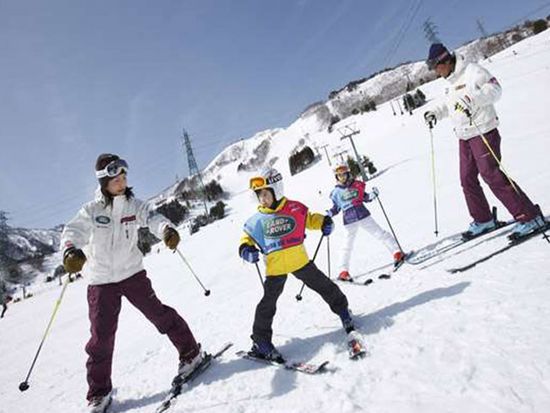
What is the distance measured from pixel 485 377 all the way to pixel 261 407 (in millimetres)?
1622

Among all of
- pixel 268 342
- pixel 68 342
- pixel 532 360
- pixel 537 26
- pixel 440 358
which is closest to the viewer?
pixel 532 360

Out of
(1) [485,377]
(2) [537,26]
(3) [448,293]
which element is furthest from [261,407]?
(2) [537,26]

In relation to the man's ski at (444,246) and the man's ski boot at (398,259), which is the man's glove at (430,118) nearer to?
the man's ski at (444,246)

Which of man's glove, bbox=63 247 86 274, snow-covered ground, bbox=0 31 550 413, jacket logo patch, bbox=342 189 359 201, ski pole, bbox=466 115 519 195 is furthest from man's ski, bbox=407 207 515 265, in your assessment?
man's glove, bbox=63 247 86 274

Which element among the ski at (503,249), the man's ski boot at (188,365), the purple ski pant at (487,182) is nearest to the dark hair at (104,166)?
the man's ski boot at (188,365)

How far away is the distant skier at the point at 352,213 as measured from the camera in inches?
242

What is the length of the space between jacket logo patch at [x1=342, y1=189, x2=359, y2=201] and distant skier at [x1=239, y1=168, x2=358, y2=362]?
105 inches

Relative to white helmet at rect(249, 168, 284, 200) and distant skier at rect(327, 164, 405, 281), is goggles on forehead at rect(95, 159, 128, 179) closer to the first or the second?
white helmet at rect(249, 168, 284, 200)

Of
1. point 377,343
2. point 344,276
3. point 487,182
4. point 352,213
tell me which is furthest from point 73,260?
point 487,182

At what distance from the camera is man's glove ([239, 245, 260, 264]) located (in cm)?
361

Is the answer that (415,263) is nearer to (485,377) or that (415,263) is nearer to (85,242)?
(485,377)

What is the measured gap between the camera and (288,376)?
3.22m

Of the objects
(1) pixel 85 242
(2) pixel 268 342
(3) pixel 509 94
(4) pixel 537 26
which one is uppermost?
(4) pixel 537 26

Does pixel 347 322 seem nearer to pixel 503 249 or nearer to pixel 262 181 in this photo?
pixel 262 181
